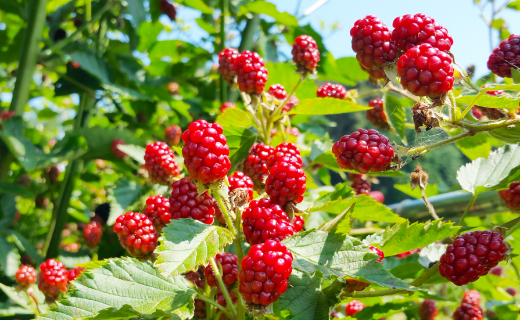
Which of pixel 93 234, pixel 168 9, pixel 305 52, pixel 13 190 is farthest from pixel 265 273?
pixel 168 9

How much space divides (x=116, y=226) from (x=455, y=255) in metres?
0.70

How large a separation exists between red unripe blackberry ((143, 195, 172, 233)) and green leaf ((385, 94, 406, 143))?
26.2 inches

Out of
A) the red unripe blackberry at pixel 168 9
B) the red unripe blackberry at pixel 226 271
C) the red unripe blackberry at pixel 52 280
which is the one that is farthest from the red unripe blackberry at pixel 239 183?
the red unripe blackberry at pixel 168 9

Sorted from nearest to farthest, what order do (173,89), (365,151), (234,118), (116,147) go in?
(365,151) < (234,118) < (116,147) < (173,89)

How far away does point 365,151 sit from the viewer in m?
0.75

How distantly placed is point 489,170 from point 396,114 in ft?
0.95

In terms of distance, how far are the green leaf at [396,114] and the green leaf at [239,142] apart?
15.6 inches

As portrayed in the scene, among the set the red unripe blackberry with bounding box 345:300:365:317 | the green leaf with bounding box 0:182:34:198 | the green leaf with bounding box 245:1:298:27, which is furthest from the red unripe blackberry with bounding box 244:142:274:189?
the green leaf with bounding box 0:182:34:198

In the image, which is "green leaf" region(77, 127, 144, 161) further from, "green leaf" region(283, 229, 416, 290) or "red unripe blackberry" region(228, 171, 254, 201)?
"green leaf" region(283, 229, 416, 290)

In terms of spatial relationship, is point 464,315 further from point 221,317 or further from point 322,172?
point 221,317

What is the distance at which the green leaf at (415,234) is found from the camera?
0.83m

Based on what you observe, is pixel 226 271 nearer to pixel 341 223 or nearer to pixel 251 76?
pixel 341 223

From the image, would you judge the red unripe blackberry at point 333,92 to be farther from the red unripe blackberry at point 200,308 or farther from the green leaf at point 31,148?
the green leaf at point 31,148

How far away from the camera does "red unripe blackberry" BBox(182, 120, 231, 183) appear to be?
713 mm
